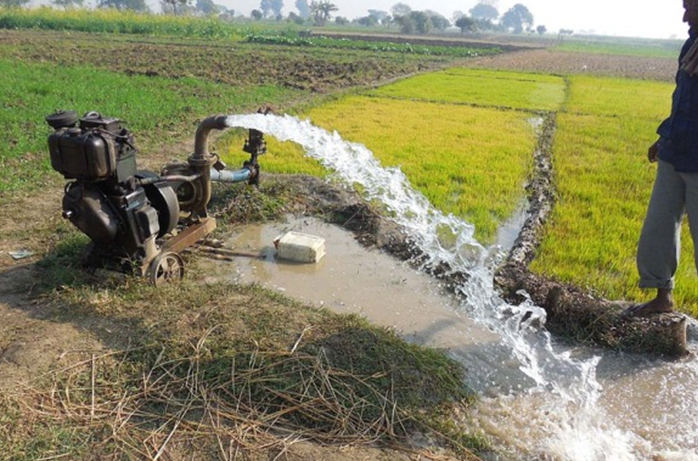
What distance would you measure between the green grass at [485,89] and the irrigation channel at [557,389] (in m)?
10.1

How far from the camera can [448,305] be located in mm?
3674

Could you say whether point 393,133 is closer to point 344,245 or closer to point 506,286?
point 344,245

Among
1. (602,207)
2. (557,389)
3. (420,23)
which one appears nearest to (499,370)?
(557,389)

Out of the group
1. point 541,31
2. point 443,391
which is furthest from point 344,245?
point 541,31

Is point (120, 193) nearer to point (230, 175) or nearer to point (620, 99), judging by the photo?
point (230, 175)

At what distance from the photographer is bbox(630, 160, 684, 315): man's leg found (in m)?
3.07

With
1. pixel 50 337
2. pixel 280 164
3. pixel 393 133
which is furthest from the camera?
pixel 393 133

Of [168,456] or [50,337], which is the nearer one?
[168,456]

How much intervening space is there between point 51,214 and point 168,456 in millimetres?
3177

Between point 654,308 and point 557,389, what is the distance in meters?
0.97

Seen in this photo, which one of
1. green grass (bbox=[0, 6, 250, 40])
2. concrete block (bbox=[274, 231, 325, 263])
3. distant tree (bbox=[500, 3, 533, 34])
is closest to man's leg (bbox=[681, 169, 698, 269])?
concrete block (bbox=[274, 231, 325, 263])

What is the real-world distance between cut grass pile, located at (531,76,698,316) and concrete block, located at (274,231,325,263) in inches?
67.2

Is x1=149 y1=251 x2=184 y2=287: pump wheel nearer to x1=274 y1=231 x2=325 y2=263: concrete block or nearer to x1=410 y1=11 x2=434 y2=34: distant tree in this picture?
x1=274 y1=231 x2=325 y2=263: concrete block

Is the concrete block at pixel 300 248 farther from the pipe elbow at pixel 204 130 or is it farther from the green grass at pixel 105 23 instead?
the green grass at pixel 105 23
